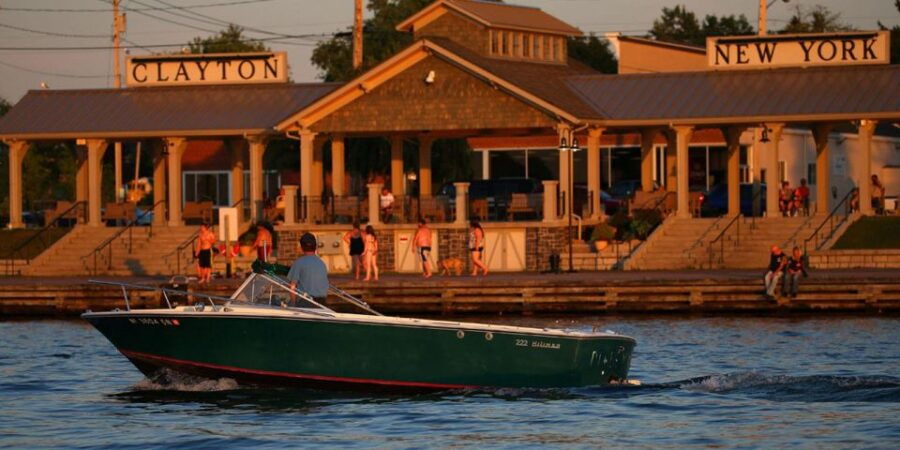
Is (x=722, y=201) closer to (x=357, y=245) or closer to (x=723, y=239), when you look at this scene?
(x=723, y=239)

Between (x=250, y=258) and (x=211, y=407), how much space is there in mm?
24295

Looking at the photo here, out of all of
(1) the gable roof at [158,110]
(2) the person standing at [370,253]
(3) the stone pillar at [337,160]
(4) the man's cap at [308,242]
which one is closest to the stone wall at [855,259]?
(2) the person standing at [370,253]

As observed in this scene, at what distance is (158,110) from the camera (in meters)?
55.1

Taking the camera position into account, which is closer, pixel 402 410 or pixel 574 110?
pixel 402 410

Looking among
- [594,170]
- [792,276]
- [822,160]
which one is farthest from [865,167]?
[792,276]

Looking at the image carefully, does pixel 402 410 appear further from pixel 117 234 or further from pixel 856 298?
pixel 117 234

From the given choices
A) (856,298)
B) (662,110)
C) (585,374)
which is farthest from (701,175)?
(585,374)

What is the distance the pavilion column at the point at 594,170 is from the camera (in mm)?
50031

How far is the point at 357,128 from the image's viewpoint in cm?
5050

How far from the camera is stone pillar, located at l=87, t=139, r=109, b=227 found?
53.4 metres

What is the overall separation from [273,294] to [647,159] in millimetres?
29709

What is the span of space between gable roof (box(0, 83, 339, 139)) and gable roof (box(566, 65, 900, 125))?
8.85 meters

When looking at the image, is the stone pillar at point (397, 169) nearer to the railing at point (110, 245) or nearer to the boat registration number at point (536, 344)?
the railing at point (110, 245)

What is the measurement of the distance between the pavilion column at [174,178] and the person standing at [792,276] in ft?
68.1
